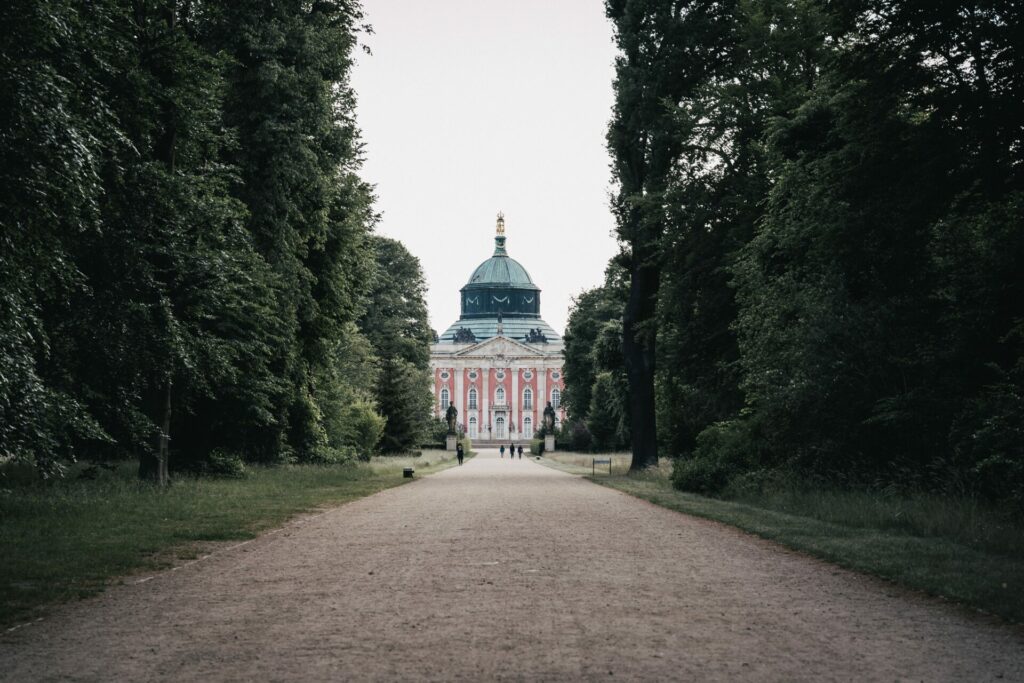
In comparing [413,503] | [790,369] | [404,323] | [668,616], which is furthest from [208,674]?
[404,323]

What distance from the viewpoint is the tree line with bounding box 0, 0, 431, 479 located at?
1098 cm

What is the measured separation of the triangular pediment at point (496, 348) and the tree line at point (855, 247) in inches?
4411

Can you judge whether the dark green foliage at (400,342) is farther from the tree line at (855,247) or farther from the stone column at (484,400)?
the stone column at (484,400)

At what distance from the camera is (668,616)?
7270 millimetres

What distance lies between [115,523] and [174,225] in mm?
6297

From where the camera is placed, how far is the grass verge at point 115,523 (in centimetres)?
880

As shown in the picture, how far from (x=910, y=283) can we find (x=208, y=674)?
1444cm

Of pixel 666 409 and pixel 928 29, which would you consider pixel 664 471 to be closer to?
pixel 666 409

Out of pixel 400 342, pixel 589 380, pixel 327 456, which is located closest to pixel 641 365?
pixel 327 456

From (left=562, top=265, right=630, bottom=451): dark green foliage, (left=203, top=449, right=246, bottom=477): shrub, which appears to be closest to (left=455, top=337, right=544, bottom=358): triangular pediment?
(left=562, top=265, right=630, bottom=451): dark green foliage

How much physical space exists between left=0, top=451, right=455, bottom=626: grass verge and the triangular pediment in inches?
4606

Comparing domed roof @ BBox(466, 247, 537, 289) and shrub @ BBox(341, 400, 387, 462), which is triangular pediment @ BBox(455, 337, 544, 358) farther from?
shrub @ BBox(341, 400, 387, 462)

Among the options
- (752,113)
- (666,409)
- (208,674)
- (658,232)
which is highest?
(752,113)

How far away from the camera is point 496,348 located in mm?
142250
